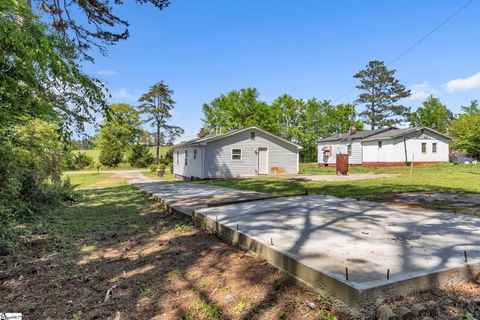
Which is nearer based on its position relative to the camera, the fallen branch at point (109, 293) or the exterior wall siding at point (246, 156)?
the fallen branch at point (109, 293)

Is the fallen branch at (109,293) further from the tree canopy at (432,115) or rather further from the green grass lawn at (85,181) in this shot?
the tree canopy at (432,115)

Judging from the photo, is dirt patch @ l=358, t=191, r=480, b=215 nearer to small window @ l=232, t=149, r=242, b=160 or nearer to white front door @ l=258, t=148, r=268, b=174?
small window @ l=232, t=149, r=242, b=160

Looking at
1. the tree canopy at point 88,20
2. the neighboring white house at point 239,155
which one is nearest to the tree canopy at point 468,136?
the neighboring white house at point 239,155

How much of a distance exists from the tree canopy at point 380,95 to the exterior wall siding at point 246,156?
3115 cm

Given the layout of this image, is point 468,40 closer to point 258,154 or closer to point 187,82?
point 258,154

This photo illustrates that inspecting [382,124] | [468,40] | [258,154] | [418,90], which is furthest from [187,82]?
[418,90]

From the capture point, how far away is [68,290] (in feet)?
9.89

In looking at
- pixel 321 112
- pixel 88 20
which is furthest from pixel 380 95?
pixel 88 20

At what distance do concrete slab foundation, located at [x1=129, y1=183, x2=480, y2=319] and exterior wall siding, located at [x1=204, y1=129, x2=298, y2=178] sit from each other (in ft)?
42.3

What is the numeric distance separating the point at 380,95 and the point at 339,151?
21.8m

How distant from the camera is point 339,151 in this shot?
101 feet

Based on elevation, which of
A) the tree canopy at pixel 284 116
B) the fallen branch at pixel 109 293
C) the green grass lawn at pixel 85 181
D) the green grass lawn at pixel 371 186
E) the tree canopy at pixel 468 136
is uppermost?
the tree canopy at pixel 284 116

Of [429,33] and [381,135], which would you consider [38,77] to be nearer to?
[429,33]

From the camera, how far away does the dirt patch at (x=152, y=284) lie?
246 centimetres
